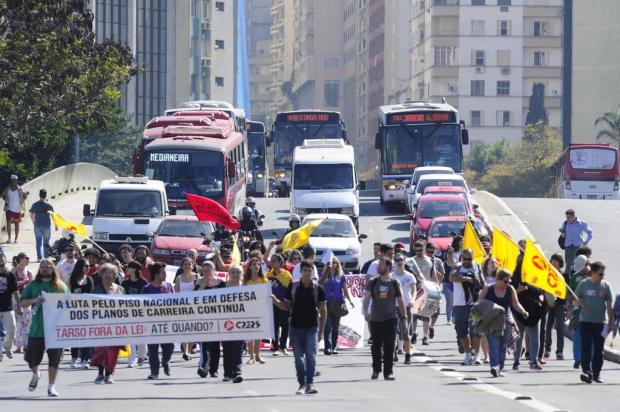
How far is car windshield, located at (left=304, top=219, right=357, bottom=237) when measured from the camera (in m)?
39.0

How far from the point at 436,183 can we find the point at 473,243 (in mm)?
24119

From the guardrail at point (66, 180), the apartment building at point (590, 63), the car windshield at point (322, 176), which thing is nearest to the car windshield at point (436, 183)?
the car windshield at point (322, 176)

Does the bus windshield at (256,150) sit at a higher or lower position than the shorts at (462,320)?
higher

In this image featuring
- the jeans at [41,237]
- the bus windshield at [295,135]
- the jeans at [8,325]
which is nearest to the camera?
the jeans at [8,325]

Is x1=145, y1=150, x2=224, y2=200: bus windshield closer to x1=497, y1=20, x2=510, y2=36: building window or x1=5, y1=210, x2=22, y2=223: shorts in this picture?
x1=5, y1=210, x2=22, y2=223: shorts

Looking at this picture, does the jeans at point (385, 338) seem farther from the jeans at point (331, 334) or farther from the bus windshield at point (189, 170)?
the bus windshield at point (189, 170)

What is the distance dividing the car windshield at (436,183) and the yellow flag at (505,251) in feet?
85.8

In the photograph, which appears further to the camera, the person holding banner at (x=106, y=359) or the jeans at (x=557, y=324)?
the jeans at (x=557, y=324)

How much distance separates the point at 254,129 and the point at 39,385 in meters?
60.5

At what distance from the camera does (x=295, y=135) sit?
225ft

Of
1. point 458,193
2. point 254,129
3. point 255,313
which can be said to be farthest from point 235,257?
point 254,129

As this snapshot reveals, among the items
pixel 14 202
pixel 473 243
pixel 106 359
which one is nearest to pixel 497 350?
pixel 106 359

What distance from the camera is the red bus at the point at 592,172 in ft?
256

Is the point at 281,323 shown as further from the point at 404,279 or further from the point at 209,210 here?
the point at 209,210
